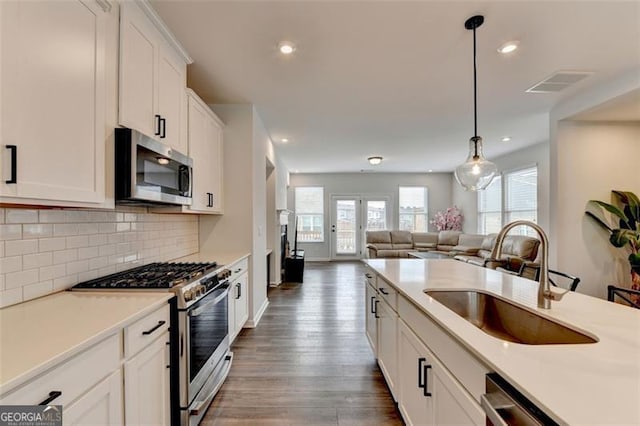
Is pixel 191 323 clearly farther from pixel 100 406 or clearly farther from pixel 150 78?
pixel 150 78

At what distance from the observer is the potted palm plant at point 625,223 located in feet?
11.6

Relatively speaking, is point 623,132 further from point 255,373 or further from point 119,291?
point 119,291

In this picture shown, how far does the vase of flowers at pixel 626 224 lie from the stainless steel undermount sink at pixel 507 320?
10.3 ft

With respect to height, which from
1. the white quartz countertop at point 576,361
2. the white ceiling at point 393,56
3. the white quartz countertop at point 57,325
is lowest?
the white quartz countertop at point 576,361

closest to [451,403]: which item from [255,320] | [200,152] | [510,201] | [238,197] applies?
[200,152]

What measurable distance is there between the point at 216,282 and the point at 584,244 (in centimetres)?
440

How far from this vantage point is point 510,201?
6.61 m

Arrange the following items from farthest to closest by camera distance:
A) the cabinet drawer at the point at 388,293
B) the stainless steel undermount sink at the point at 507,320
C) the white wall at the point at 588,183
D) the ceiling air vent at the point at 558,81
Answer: the white wall at the point at 588,183 < the ceiling air vent at the point at 558,81 < the cabinet drawer at the point at 388,293 < the stainless steel undermount sink at the point at 507,320

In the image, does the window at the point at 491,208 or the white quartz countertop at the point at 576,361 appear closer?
the white quartz countertop at the point at 576,361

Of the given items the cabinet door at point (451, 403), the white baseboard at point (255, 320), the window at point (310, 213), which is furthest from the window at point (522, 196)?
the cabinet door at point (451, 403)

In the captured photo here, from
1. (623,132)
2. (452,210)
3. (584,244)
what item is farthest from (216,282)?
(452,210)

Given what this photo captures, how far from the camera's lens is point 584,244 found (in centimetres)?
375

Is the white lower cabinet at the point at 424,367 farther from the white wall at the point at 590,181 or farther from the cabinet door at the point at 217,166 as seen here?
the white wall at the point at 590,181

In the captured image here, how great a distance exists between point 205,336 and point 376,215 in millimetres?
7700
